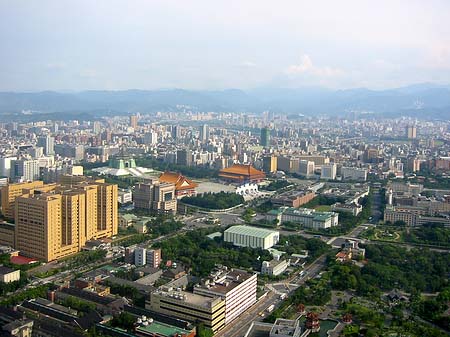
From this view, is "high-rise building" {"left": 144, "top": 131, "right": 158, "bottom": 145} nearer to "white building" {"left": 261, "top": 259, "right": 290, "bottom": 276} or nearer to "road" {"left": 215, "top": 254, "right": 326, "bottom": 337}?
"road" {"left": 215, "top": 254, "right": 326, "bottom": 337}

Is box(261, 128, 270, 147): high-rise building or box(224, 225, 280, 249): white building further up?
box(261, 128, 270, 147): high-rise building

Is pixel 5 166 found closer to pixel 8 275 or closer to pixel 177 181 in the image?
pixel 177 181

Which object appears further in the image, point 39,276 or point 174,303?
point 39,276

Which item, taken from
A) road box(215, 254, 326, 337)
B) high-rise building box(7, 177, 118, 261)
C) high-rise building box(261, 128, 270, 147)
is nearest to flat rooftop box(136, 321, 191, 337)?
road box(215, 254, 326, 337)

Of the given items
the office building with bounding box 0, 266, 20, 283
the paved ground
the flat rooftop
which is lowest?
the paved ground

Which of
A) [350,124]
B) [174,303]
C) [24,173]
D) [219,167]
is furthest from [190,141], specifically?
[174,303]

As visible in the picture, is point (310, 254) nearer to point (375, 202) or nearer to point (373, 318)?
point (373, 318)
